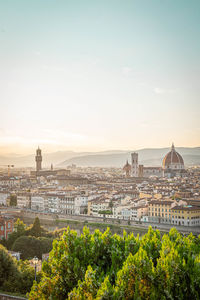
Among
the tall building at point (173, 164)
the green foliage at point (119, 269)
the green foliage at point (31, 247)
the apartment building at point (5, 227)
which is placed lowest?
the green foliage at point (31, 247)

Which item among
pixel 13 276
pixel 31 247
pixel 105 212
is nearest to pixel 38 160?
pixel 105 212

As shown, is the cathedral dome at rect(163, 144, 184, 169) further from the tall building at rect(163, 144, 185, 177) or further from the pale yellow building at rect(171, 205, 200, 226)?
the pale yellow building at rect(171, 205, 200, 226)

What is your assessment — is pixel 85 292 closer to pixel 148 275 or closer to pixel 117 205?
pixel 148 275

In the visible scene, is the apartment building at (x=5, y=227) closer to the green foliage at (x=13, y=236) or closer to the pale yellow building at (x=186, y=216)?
the green foliage at (x=13, y=236)

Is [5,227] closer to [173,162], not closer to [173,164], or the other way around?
[173,164]

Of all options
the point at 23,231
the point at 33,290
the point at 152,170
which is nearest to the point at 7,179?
the point at 152,170

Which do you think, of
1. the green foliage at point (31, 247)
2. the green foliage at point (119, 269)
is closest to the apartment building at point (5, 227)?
the green foliage at point (31, 247)
